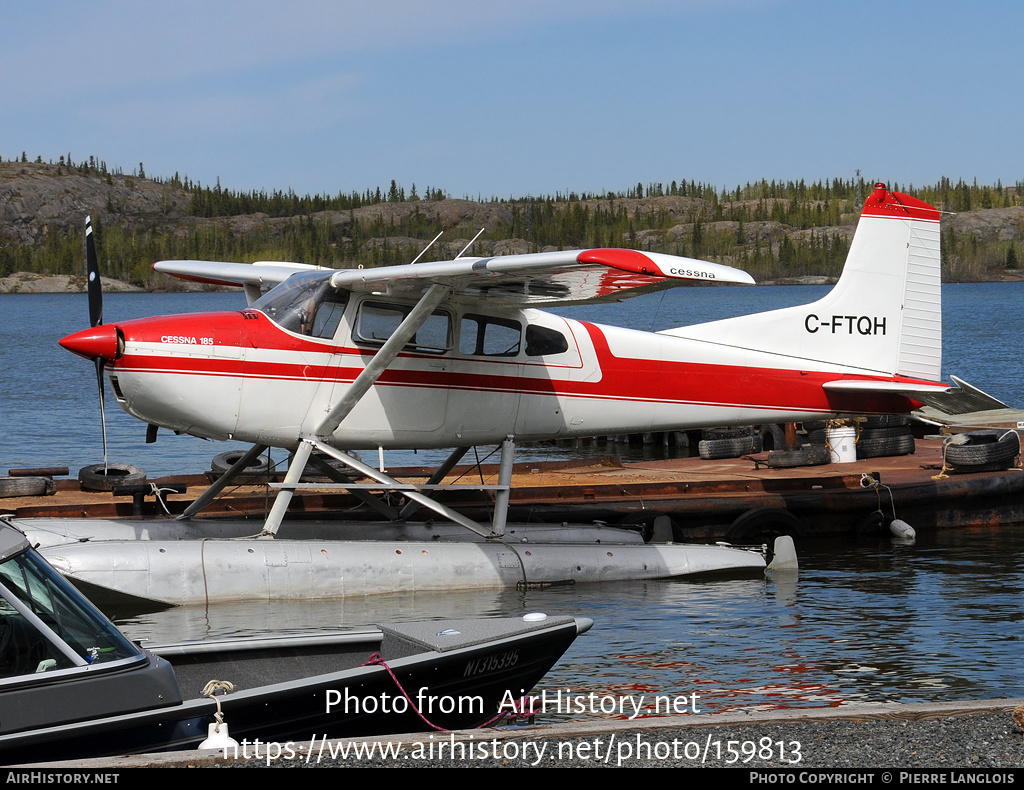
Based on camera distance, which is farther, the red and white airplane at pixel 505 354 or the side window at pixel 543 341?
the side window at pixel 543 341

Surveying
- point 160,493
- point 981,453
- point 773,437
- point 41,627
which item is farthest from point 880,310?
point 41,627

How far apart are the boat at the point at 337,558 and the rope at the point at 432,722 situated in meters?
4.06

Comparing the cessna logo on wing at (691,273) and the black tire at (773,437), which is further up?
the cessna logo on wing at (691,273)

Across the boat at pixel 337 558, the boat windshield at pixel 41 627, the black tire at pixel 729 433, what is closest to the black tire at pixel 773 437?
the black tire at pixel 729 433

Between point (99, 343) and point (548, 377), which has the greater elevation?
point (99, 343)

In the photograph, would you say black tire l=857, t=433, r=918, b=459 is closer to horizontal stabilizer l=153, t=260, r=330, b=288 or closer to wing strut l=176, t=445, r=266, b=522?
horizontal stabilizer l=153, t=260, r=330, b=288

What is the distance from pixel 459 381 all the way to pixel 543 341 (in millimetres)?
1072

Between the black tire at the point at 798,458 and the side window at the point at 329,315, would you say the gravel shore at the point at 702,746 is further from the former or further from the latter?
the black tire at the point at 798,458

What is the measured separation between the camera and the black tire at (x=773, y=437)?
19141 mm

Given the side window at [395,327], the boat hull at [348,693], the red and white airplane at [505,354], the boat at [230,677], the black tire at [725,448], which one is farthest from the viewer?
the black tire at [725,448]

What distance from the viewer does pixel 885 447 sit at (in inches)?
720

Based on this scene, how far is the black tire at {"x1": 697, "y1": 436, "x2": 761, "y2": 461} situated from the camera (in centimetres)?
1819

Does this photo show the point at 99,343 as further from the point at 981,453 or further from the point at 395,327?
the point at 981,453
